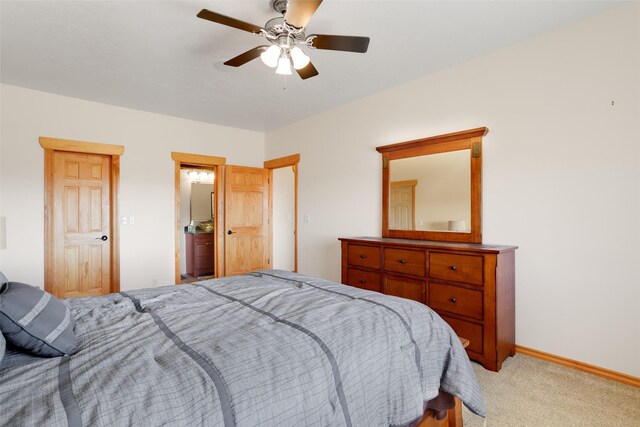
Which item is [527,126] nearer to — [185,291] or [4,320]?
[185,291]

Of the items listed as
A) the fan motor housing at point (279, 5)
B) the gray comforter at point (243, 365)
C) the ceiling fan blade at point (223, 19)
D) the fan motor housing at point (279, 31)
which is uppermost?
the fan motor housing at point (279, 5)

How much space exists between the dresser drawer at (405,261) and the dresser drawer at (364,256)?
113 millimetres

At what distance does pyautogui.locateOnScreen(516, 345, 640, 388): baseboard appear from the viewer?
2251mm

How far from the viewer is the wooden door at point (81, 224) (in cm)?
390

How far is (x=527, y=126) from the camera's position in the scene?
273cm

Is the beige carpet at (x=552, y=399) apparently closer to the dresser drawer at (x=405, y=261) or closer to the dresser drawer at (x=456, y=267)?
the dresser drawer at (x=456, y=267)

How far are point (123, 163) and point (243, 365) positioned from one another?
13.7ft

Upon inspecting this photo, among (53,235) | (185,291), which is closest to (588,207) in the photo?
(185,291)

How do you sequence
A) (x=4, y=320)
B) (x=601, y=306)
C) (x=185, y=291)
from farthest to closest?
(x=601, y=306)
(x=185, y=291)
(x=4, y=320)

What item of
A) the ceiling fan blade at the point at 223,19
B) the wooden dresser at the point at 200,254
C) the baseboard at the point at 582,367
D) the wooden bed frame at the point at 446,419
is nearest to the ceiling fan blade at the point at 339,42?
the ceiling fan blade at the point at 223,19

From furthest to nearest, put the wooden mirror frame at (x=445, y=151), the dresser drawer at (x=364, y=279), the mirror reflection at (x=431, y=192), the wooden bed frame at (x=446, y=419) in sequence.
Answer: the dresser drawer at (x=364, y=279), the mirror reflection at (x=431, y=192), the wooden mirror frame at (x=445, y=151), the wooden bed frame at (x=446, y=419)

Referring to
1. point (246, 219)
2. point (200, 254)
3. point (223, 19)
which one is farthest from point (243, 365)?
point (200, 254)

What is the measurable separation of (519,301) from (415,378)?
1.91 m

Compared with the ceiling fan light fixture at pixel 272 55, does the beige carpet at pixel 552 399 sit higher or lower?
lower
